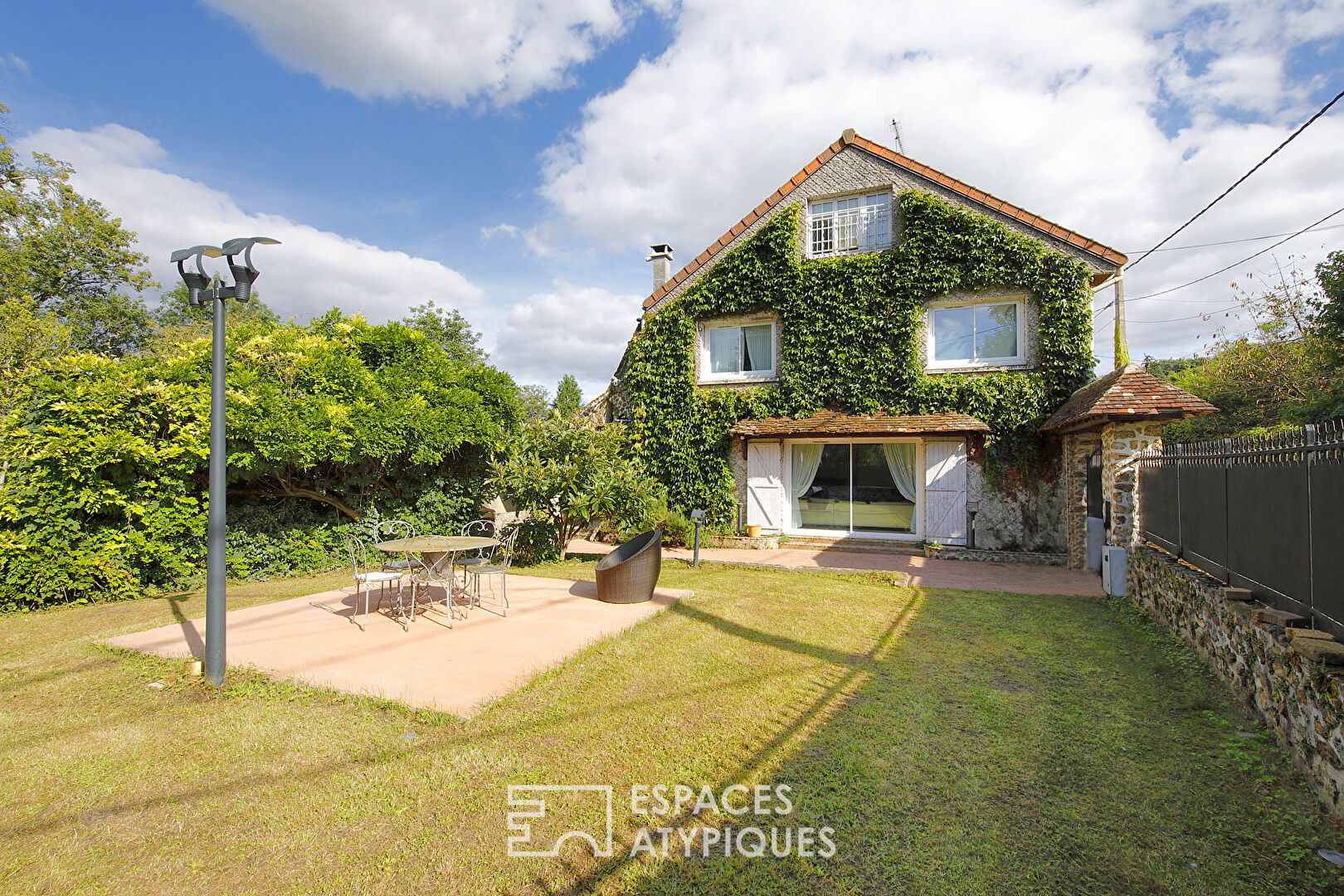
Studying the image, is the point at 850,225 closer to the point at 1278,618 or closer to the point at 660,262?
the point at 660,262

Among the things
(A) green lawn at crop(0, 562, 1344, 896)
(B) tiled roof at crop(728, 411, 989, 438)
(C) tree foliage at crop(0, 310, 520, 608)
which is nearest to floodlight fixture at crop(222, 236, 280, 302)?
(A) green lawn at crop(0, 562, 1344, 896)

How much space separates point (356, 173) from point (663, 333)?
23.4ft

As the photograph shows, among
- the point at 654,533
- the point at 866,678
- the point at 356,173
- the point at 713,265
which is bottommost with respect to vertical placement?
the point at 866,678

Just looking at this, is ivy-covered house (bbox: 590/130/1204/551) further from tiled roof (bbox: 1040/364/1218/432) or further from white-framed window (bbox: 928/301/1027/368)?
tiled roof (bbox: 1040/364/1218/432)

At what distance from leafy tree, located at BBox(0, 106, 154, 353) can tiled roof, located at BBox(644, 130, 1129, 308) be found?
20.3 meters

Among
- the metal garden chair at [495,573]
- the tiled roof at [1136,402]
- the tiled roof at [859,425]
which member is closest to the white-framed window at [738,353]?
the tiled roof at [859,425]

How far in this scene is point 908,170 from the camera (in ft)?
39.9

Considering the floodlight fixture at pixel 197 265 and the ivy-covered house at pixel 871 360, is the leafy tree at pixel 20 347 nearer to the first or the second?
the floodlight fixture at pixel 197 265

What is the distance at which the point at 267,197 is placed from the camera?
1091 cm

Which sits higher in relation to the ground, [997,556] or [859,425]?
[859,425]

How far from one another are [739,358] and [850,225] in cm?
377

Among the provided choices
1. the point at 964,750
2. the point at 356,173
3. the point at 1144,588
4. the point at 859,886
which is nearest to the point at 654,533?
the point at 964,750

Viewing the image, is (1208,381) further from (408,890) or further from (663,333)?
(408,890)

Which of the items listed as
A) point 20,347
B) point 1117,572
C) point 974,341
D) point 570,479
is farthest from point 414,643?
point 974,341
